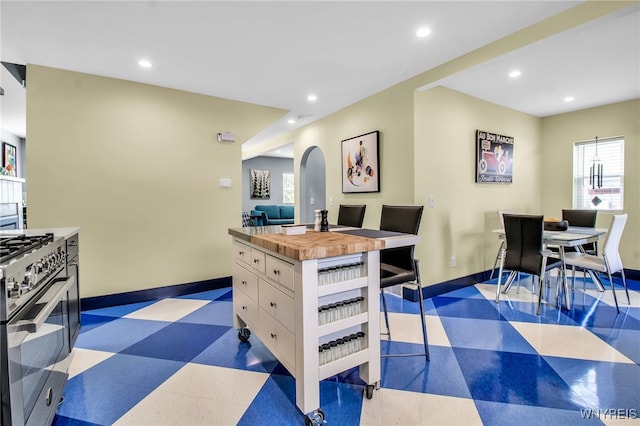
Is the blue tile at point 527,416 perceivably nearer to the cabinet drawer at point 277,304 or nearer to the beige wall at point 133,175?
the cabinet drawer at point 277,304

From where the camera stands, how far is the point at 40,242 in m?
1.39

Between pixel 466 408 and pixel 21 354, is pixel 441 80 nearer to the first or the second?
pixel 466 408

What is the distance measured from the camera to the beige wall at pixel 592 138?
3.92 m

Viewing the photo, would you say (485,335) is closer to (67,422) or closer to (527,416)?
(527,416)

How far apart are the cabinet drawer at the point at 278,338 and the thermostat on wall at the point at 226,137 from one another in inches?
100

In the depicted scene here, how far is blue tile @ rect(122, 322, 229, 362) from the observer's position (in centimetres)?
212

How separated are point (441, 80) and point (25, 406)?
3566 mm

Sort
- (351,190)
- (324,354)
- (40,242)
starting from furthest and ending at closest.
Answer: (351,190) → (324,354) → (40,242)

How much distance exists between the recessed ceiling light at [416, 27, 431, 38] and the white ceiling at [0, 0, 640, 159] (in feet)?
0.14

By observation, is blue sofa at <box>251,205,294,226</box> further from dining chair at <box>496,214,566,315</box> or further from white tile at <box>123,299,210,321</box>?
dining chair at <box>496,214,566,315</box>

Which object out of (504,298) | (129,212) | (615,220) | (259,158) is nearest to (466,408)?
(504,298)

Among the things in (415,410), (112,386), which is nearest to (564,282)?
(415,410)

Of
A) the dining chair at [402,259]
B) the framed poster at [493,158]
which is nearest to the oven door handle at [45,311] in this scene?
the dining chair at [402,259]

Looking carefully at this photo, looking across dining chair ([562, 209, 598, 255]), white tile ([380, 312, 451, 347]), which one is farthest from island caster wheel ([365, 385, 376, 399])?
dining chair ([562, 209, 598, 255])
